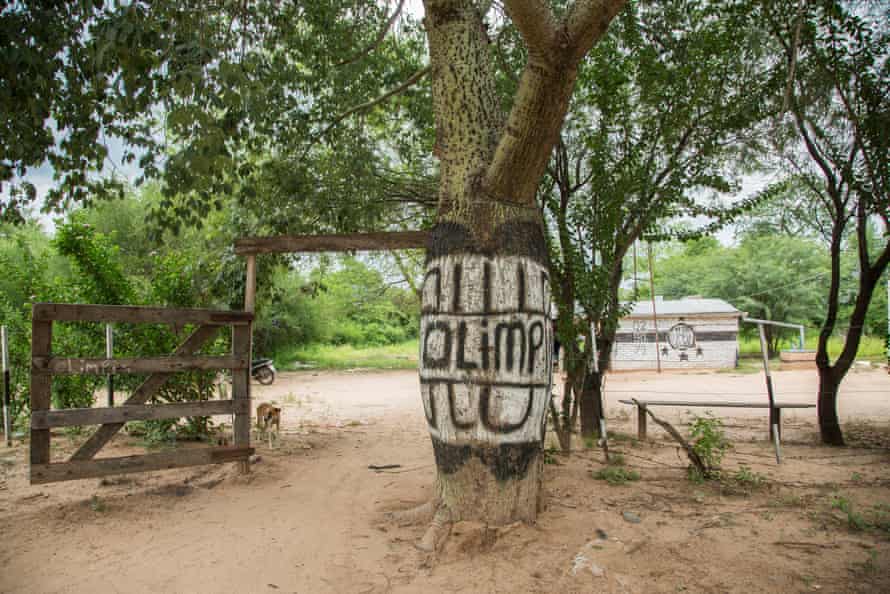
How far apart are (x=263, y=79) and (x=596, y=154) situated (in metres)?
3.63

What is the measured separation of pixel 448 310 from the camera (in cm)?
414

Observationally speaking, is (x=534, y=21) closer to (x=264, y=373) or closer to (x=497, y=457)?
(x=497, y=457)

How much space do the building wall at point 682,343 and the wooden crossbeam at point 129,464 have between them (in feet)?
58.6

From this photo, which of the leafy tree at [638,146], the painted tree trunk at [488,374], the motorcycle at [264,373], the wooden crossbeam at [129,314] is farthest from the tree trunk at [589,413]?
the motorcycle at [264,373]

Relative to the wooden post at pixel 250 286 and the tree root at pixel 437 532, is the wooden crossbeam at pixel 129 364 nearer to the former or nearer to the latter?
the wooden post at pixel 250 286

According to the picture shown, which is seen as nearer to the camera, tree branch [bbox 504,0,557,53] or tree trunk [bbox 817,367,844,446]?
tree branch [bbox 504,0,557,53]

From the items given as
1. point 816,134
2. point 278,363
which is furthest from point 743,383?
point 278,363

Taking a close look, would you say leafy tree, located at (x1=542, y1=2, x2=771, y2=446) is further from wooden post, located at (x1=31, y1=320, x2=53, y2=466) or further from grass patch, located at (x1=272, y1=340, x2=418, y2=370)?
grass patch, located at (x1=272, y1=340, x2=418, y2=370)

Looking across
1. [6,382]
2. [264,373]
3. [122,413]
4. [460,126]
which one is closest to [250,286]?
[122,413]

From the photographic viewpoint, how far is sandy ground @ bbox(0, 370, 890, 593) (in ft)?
11.4

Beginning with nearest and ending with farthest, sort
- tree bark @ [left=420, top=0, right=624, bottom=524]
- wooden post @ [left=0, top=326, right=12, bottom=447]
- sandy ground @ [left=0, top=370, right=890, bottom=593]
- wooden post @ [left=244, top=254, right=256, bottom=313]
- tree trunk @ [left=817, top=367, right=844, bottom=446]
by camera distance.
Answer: sandy ground @ [left=0, top=370, right=890, bottom=593], tree bark @ [left=420, top=0, right=624, bottom=524], wooden post @ [left=244, top=254, right=256, bottom=313], wooden post @ [left=0, top=326, right=12, bottom=447], tree trunk @ [left=817, top=367, right=844, bottom=446]

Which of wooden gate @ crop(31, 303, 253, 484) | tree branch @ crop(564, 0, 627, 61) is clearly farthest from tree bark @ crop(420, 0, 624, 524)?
wooden gate @ crop(31, 303, 253, 484)

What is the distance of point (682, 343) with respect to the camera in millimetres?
21844

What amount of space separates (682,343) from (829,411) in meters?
14.8
